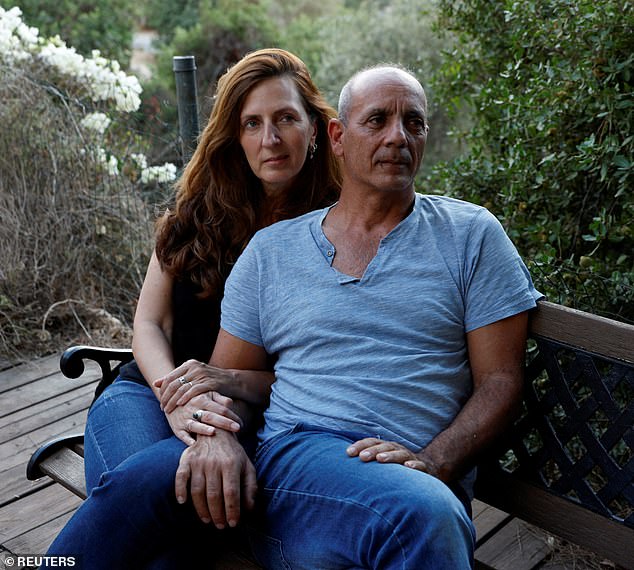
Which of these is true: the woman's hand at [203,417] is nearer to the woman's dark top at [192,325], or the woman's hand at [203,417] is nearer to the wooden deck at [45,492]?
the woman's dark top at [192,325]

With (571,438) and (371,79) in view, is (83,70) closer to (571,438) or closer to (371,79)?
(371,79)

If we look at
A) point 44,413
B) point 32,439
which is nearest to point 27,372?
point 44,413

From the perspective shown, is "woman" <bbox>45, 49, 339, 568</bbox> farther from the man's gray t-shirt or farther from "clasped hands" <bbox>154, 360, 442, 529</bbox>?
the man's gray t-shirt

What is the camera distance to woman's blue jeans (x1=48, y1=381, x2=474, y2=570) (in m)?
1.67

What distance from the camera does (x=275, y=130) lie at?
2498mm

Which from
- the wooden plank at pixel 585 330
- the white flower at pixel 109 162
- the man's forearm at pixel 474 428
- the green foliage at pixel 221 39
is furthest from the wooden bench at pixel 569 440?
the green foliage at pixel 221 39

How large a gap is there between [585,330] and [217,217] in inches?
46.6

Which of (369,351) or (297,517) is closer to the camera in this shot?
(297,517)

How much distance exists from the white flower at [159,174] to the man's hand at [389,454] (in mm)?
3426

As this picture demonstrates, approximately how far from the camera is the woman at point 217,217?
2340mm

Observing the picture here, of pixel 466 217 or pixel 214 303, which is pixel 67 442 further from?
pixel 466 217

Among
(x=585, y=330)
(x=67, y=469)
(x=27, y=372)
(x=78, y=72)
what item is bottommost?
(x=27, y=372)

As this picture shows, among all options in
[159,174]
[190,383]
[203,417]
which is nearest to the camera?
[203,417]

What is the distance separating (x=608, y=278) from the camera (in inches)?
105
